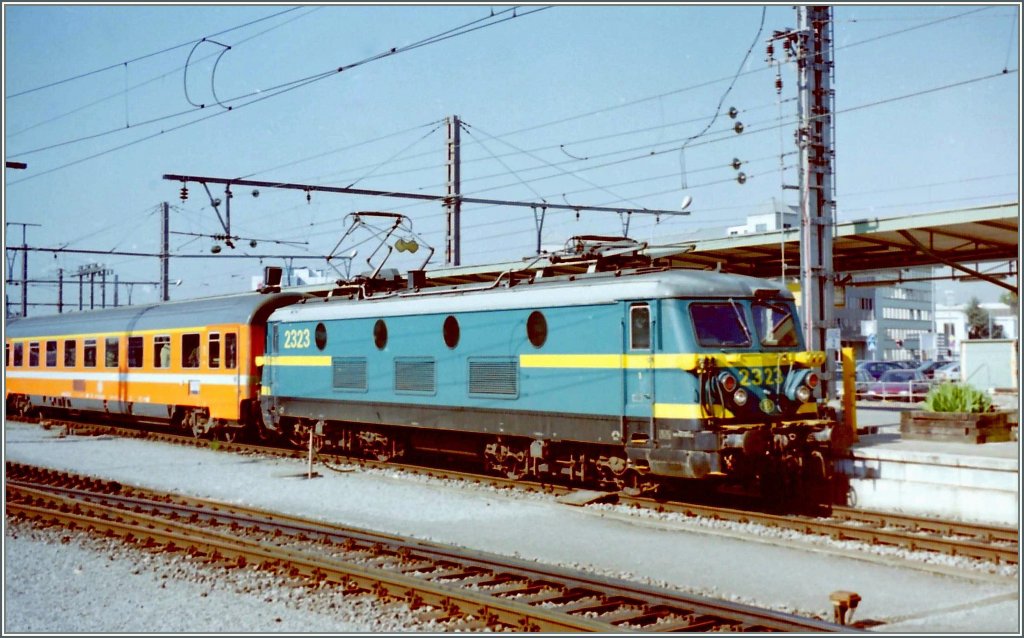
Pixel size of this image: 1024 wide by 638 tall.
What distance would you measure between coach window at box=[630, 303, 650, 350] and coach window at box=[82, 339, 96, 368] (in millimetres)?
18670

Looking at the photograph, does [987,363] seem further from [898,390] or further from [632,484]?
[632,484]

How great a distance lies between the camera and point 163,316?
23.8 meters

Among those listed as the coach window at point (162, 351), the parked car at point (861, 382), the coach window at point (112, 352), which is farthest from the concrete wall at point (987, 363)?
the coach window at point (112, 352)

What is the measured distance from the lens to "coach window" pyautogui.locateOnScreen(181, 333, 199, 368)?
22578mm

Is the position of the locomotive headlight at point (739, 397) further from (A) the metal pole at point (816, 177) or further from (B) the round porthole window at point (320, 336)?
(B) the round porthole window at point (320, 336)

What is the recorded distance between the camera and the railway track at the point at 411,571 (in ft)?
26.0

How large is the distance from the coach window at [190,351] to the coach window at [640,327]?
509 inches

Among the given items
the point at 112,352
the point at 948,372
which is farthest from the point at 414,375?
the point at 948,372

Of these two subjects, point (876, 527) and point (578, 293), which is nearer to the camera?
point (876, 527)

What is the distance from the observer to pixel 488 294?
15336 mm

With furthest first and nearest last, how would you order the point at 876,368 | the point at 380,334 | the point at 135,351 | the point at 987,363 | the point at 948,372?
1. the point at 876,368
2. the point at 948,372
3. the point at 987,363
4. the point at 135,351
5. the point at 380,334

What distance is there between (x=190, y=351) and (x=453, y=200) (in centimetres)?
723

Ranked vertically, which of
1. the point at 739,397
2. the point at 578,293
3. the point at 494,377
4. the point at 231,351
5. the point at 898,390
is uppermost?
the point at 578,293

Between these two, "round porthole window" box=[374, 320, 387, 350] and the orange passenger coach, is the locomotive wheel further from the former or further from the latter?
the orange passenger coach
